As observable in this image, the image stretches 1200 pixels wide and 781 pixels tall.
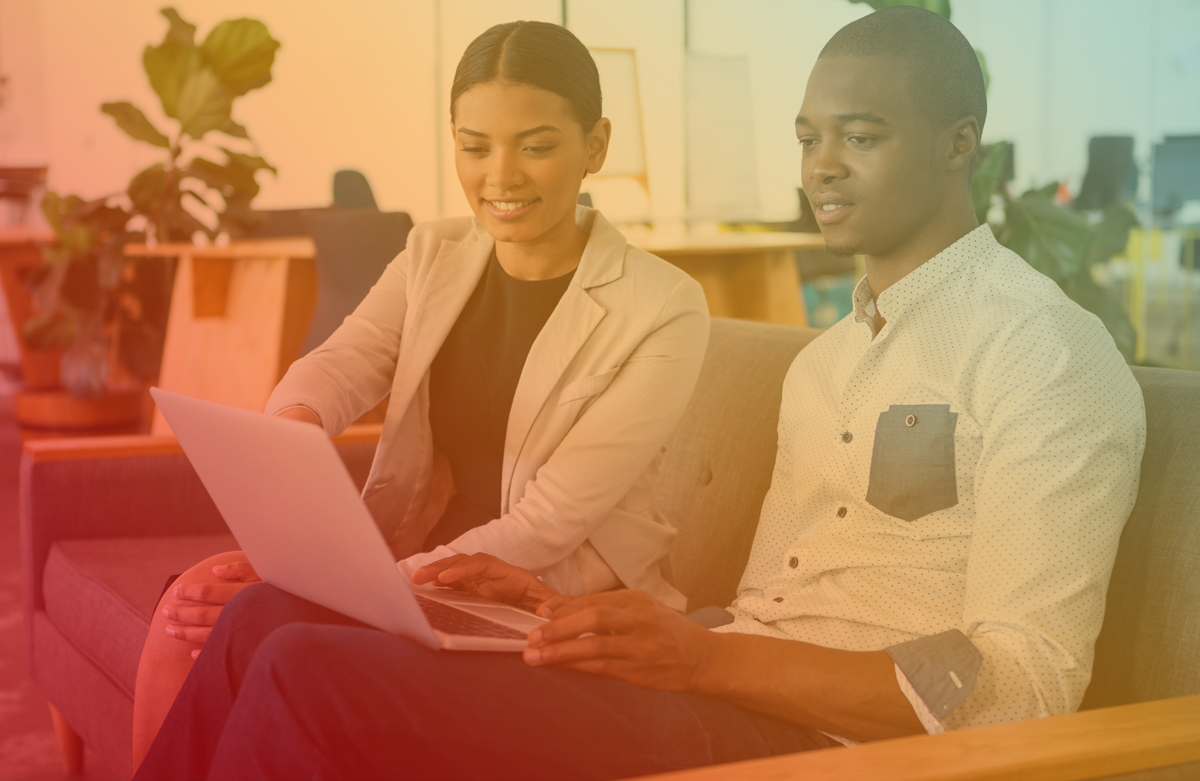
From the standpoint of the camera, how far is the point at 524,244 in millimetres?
1292

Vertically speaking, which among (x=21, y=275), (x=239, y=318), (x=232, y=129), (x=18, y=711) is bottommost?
(x=18, y=711)

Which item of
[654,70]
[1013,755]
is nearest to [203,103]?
[654,70]

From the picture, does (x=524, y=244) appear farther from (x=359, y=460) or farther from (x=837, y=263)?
(x=837, y=263)

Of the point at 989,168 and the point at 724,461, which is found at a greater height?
the point at 989,168

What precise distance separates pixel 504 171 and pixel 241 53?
2.43m

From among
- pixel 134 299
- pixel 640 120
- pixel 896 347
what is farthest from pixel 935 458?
pixel 134 299

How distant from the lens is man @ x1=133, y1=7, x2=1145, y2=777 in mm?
876

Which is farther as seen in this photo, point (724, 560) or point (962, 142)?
point (724, 560)

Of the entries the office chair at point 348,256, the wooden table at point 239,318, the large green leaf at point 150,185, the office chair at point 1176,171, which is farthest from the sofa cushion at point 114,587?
the office chair at point 1176,171

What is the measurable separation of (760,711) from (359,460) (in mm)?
1015

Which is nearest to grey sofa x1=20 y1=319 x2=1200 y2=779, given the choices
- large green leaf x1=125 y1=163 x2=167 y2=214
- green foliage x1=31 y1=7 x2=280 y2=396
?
green foliage x1=31 y1=7 x2=280 y2=396

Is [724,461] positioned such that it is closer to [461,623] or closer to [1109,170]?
[461,623]

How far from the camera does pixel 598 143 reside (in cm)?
122

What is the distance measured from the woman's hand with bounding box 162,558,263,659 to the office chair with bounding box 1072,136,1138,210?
582cm
